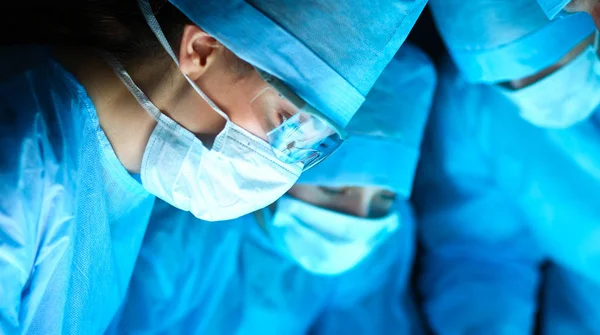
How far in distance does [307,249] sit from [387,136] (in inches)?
11.2

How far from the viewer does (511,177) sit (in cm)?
134

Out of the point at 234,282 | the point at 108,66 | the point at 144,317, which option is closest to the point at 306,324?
the point at 234,282

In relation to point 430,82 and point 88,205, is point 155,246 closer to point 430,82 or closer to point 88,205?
point 88,205

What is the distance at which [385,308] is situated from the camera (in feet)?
4.42

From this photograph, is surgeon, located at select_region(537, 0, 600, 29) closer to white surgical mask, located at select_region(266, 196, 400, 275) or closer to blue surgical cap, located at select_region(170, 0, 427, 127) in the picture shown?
blue surgical cap, located at select_region(170, 0, 427, 127)

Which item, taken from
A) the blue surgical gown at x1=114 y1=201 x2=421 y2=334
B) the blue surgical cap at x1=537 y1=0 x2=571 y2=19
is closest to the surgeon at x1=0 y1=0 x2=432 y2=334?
the blue surgical cap at x1=537 y1=0 x2=571 y2=19

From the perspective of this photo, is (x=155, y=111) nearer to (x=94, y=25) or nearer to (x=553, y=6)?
(x=94, y=25)

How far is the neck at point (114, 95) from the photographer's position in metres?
0.81

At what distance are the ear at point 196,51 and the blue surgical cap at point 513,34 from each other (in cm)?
53

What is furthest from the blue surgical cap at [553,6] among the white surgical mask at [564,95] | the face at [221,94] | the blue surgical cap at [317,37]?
the face at [221,94]

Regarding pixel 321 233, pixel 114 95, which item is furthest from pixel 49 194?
pixel 321 233

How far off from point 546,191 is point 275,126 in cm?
77

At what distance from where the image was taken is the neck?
81cm

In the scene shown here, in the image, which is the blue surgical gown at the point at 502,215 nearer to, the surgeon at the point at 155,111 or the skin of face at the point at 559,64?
the skin of face at the point at 559,64
